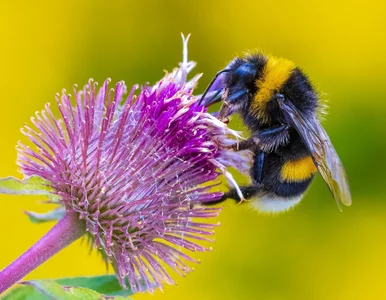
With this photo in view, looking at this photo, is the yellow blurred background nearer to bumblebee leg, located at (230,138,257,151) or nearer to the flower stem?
bumblebee leg, located at (230,138,257,151)

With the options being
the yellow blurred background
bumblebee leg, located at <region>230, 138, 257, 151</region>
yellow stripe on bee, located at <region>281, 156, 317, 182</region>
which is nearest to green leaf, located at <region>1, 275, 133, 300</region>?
bumblebee leg, located at <region>230, 138, 257, 151</region>

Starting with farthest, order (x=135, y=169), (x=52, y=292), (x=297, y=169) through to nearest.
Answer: (x=297, y=169)
(x=135, y=169)
(x=52, y=292)

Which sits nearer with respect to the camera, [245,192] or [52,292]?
[52,292]

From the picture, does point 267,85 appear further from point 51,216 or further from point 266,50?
point 266,50

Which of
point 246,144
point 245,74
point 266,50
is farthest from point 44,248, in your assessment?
point 266,50

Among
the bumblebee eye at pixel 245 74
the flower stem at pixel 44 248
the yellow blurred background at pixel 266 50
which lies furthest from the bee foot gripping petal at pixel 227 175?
the yellow blurred background at pixel 266 50
